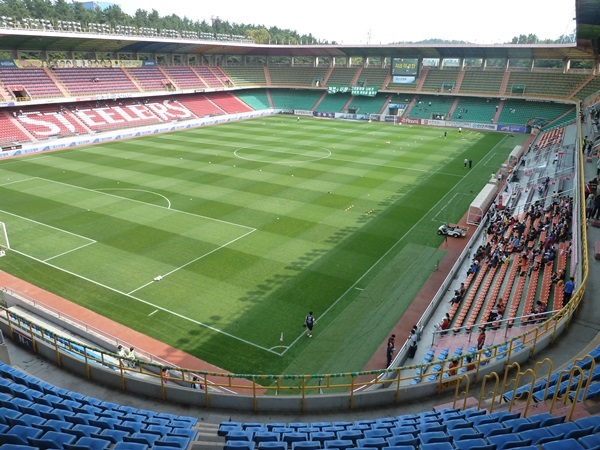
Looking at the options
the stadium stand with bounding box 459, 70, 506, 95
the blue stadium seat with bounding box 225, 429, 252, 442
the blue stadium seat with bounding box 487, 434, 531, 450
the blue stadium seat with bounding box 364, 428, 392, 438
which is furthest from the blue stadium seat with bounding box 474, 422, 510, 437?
the stadium stand with bounding box 459, 70, 506, 95

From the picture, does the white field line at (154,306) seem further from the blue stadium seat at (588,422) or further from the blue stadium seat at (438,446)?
Result: the blue stadium seat at (588,422)

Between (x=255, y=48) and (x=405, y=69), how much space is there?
2991cm

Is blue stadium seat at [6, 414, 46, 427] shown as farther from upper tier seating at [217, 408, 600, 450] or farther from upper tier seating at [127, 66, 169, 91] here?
upper tier seating at [127, 66, 169, 91]

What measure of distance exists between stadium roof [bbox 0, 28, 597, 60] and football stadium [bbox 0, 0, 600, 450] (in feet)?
2.84

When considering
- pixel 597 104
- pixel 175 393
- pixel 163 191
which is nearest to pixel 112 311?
pixel 175 393

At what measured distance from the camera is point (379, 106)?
8350cm

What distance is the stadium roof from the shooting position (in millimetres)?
58250

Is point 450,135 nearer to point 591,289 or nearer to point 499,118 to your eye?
point 499,118

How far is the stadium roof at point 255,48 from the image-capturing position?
58.2 m

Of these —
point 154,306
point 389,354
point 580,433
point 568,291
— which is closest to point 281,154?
point 154,306

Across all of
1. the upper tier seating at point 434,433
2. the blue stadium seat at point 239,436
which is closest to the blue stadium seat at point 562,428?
the upper tier seating at point 434,433

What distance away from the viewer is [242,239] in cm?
2806

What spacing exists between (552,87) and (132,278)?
72745 millimetres

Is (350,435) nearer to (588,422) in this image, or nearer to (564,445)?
(564,445)
